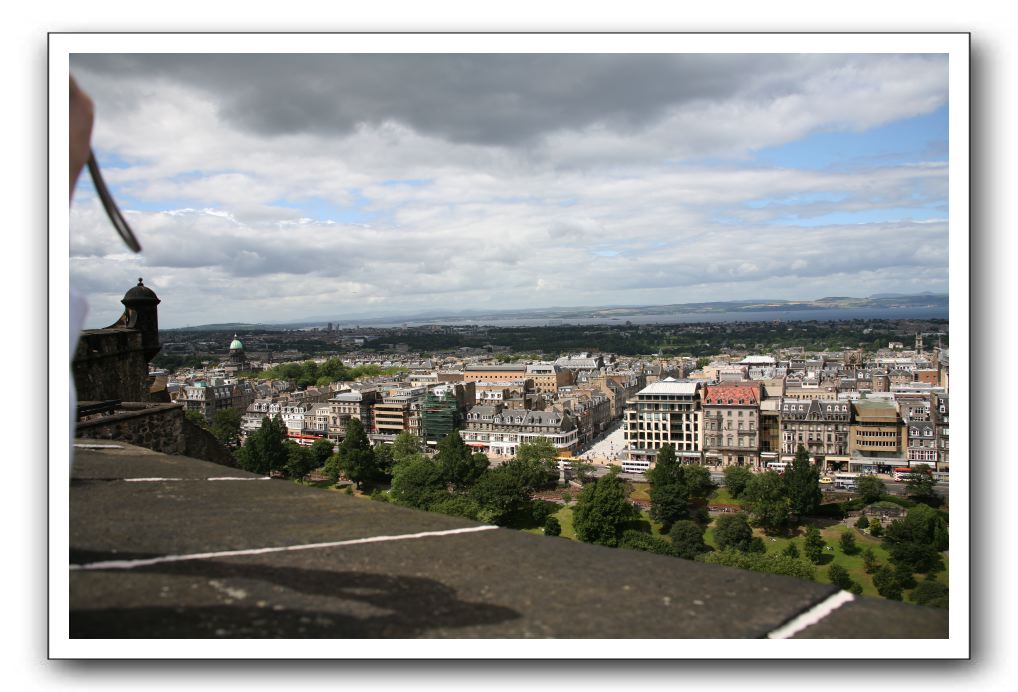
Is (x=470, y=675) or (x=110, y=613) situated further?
(x=470, y=675)

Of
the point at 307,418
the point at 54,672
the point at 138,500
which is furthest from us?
the point at 307,418

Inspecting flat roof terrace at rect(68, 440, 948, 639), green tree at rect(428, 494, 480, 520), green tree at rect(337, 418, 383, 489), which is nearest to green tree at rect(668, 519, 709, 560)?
green tree at rect(428, 494, 480, 520)

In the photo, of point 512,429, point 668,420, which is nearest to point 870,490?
point 668,420

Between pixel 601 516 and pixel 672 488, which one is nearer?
pixel 601 516

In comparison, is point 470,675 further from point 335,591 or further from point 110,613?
point 110,613

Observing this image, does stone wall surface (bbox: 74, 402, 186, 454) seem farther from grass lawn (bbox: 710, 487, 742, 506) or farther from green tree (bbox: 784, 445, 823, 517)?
grass lawn (bbox: 710, 487, 742, 506)

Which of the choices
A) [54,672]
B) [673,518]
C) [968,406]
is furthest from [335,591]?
[673,518]

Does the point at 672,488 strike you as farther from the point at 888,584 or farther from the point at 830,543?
the point at 888,584
